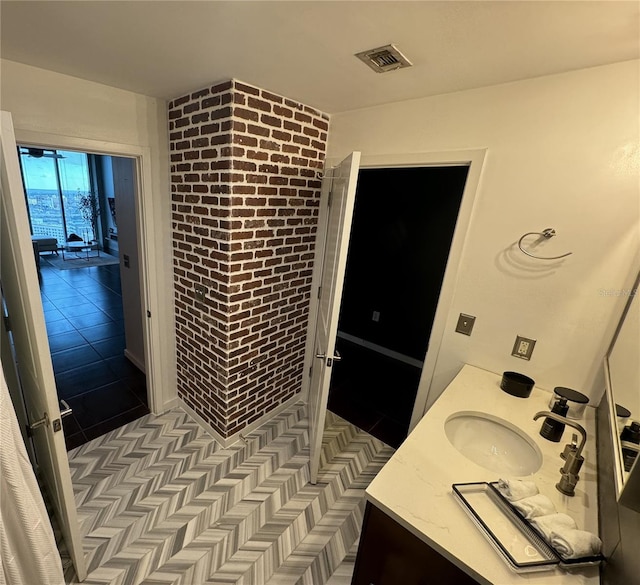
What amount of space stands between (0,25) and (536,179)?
227 centimetres

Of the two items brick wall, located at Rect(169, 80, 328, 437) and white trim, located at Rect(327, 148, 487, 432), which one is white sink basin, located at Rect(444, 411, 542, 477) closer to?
white trim, located at Rect(327, 148, 487, 432)

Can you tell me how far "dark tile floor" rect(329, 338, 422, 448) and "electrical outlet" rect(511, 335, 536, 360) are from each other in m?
1.25

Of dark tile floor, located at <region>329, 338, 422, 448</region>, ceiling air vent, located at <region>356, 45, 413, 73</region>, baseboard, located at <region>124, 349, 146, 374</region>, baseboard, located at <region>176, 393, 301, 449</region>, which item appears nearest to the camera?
ceiling air vent, located at <region>356, 45, 413, 73</region>

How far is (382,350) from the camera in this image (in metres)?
3.87

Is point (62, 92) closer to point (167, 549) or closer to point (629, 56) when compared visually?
point (167, 549)

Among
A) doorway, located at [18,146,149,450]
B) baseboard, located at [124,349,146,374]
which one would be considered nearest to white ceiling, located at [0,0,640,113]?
doorway, located at [18,146,149,450]

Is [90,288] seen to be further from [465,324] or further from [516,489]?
[516,489]

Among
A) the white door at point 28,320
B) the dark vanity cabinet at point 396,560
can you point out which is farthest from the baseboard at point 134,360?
the dark vanity cabinet at point 396,560

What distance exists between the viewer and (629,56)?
3.77ft

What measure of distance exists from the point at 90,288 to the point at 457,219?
6.04m

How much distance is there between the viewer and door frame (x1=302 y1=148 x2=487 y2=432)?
1.60 meters

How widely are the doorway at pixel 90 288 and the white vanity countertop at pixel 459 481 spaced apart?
2197mm

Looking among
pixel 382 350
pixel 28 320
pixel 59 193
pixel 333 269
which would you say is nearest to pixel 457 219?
pixel 333 269

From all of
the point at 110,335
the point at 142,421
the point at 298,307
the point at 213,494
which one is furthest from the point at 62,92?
the point at 110,335
